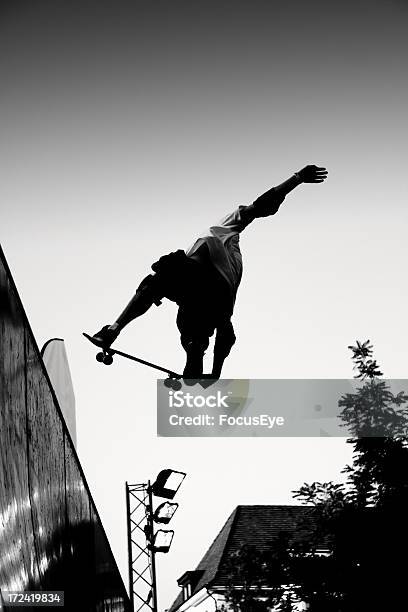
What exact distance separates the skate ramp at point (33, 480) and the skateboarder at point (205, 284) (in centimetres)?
A: 83

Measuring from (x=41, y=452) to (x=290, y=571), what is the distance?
868 cm

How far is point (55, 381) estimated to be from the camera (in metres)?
10.3

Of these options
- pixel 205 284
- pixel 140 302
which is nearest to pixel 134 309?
pixel 140 302

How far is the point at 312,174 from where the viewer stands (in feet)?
16.8

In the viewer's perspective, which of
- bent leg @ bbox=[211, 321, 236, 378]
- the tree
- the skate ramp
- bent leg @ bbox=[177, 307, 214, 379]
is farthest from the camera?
the tree

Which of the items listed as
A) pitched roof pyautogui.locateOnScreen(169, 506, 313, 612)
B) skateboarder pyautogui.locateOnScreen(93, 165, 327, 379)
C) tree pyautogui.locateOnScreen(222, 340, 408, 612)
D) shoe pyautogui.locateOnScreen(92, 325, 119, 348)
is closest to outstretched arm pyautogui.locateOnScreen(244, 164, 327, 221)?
skateboarder pyautogui.locateOnScreen(93, 165, 327, 379)

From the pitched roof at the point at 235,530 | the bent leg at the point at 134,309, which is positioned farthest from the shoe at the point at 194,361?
the pitched roof at the point at 235,530

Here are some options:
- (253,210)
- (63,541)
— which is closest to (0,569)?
(63,541)

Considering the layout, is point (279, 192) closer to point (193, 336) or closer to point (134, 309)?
point (193, 336)

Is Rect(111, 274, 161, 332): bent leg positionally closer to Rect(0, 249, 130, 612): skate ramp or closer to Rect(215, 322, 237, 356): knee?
Rect(215, 322, 237, 356): knee

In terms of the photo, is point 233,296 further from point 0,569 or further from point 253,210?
point 0,569

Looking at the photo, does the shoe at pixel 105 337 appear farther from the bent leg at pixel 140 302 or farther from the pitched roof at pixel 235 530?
the pitched roof at pixel 235 530

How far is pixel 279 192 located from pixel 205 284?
0.76 meters

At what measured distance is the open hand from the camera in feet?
16.6
